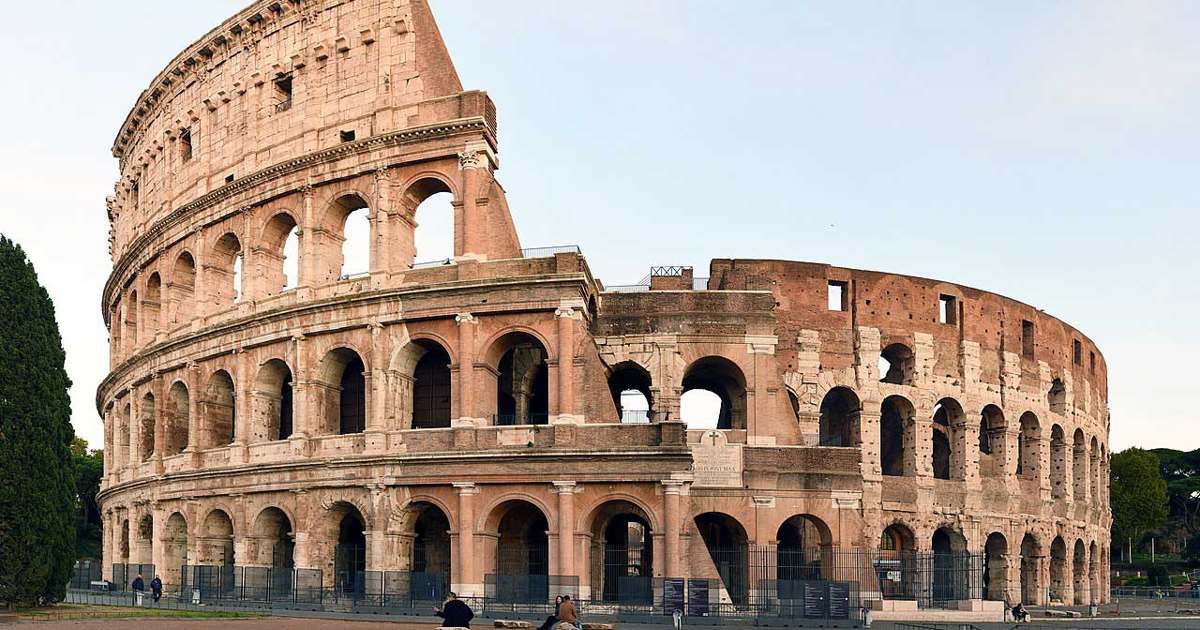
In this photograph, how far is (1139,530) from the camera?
6875 cm

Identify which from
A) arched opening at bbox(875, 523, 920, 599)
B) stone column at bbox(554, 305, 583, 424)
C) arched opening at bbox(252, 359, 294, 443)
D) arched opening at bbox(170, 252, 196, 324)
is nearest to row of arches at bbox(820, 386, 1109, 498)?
arched opening at bbox(875, 523, 920, 599)

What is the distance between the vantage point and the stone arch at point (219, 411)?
110 ft

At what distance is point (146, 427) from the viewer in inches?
1455

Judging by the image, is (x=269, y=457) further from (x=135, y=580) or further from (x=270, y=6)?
(x=270, y=6)

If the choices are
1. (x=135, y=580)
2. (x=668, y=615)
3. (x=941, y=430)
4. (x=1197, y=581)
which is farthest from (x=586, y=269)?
(x=1197, y=581)

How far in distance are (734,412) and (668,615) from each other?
8.23 m

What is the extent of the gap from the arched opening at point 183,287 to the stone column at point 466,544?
12163mm

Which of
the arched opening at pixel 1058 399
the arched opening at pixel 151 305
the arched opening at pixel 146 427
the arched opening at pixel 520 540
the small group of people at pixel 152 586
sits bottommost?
the small group of people at pixel 152 586

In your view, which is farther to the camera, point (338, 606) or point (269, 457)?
point (269, 457)

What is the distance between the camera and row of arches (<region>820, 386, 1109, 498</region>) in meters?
37.5

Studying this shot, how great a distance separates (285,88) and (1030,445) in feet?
86.1

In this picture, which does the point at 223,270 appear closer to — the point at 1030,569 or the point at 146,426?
the point at 146,426

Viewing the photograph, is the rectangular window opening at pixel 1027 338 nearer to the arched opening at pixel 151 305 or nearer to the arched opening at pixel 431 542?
the arched opening at pixel 431 542

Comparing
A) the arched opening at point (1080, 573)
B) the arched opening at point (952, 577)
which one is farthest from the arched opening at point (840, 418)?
the arched opening at point (1080, 573)
